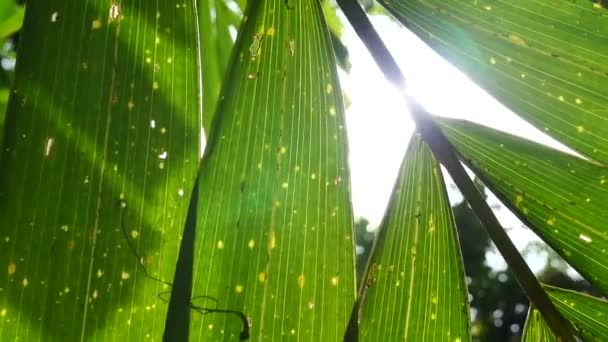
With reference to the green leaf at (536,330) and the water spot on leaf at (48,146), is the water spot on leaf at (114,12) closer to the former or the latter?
the water spot on leaf at (48,146)

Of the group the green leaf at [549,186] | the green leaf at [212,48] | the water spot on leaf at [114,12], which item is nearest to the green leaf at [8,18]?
the green leaf at [212,48]

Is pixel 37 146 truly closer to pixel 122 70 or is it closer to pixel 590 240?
pixel 122 70

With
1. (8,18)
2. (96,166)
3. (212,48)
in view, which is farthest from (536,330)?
(8,18)

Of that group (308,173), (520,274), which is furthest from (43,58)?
(520,274)

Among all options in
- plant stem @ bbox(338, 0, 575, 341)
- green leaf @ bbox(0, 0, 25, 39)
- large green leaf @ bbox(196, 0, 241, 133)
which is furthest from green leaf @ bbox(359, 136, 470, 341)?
green leaf @ bbox(0, 0, 25, 39)

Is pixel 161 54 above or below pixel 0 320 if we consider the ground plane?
above

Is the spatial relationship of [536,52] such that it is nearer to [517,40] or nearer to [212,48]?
[517,40]

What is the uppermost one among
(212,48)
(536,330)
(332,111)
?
(212,48)
